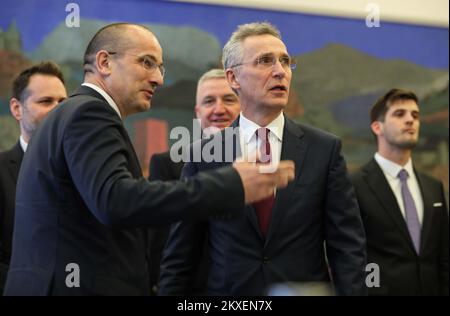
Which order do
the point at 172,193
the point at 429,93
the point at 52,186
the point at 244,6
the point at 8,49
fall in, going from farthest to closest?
the point at 429,93 < the point at 244,6 < the point at 8,49 < the point at 52,186 < the point at 172,193

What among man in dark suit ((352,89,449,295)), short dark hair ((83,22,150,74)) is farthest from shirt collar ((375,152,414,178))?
short dark hair ((83,22,150,74))

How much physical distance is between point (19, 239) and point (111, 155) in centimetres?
57

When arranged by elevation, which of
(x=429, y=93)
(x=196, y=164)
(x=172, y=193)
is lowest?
(x=172, y=193)

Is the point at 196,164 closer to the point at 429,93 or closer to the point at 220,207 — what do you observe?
the point at 220,207

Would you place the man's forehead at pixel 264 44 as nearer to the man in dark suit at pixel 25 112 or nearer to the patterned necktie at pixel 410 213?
the man in dark suit at pixel 25 112

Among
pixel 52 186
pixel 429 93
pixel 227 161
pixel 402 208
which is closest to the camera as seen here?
pixel 52 186

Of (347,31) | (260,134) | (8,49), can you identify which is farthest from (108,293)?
(347,31)

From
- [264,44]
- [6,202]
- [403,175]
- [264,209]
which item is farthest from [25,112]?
[403,175]

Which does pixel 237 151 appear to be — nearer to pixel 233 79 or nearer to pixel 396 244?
pixel 233 79

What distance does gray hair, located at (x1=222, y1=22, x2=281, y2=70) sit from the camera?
3.31 metres

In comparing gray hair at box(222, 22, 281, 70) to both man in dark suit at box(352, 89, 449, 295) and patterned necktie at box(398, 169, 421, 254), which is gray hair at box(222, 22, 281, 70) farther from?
patterned necktie at box(398, 169, 421, 254)

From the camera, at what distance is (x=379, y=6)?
6.67 meters

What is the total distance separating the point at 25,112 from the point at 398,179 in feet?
9.31

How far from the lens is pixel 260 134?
3.14 metres
